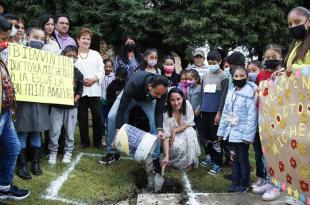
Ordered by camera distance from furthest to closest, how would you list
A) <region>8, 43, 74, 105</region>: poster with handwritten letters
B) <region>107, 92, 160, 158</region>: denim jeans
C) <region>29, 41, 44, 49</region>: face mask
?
<region>107, 92, 160, 158</region>: denim jeans
<region>29, 41, 44, 49</region>: face mask
<region>8, 43, 74, 105</region>: poster with handwritten letters

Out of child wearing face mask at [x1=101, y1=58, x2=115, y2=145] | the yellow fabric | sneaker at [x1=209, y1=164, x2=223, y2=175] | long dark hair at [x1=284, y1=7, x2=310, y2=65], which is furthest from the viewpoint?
child wearing face mask at [x1=101, y1=58, x2=115, y2=145]

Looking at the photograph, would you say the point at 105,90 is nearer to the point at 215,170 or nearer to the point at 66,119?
the point at 66,119

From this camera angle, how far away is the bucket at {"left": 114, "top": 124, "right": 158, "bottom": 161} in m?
5.38

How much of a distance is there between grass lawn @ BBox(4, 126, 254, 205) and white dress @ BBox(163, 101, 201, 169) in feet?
0.49

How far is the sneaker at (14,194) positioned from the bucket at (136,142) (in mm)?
1319

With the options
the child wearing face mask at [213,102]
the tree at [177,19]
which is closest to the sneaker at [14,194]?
the child wearing face mask at [213,102]

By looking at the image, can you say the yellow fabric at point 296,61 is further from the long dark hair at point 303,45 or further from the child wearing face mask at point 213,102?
the child wearing face mask at point 213,102

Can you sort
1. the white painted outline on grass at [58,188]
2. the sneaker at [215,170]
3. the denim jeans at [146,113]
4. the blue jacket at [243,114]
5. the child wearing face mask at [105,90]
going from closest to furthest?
the white painted outline on grass at [58,188] < the blue jacket at [243,114] < the denim jeans at [146,113] < the sneaker at [215,170] < the child wearing face mask at [105,90]

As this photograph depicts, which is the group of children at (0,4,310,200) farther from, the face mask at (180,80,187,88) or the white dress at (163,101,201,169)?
the white dress at (163,101,201,169)

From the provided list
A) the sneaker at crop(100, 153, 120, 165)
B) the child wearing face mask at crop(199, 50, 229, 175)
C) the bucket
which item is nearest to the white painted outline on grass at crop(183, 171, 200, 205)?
the child wearing face mask at crop(199, 50, 229, 175)

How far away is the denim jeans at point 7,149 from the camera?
4.47m

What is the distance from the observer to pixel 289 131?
4188mm

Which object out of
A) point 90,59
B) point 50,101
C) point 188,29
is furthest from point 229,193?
point 188,29

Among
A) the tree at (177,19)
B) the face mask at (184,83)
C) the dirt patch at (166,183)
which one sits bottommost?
the dirt patch at (166,183)
